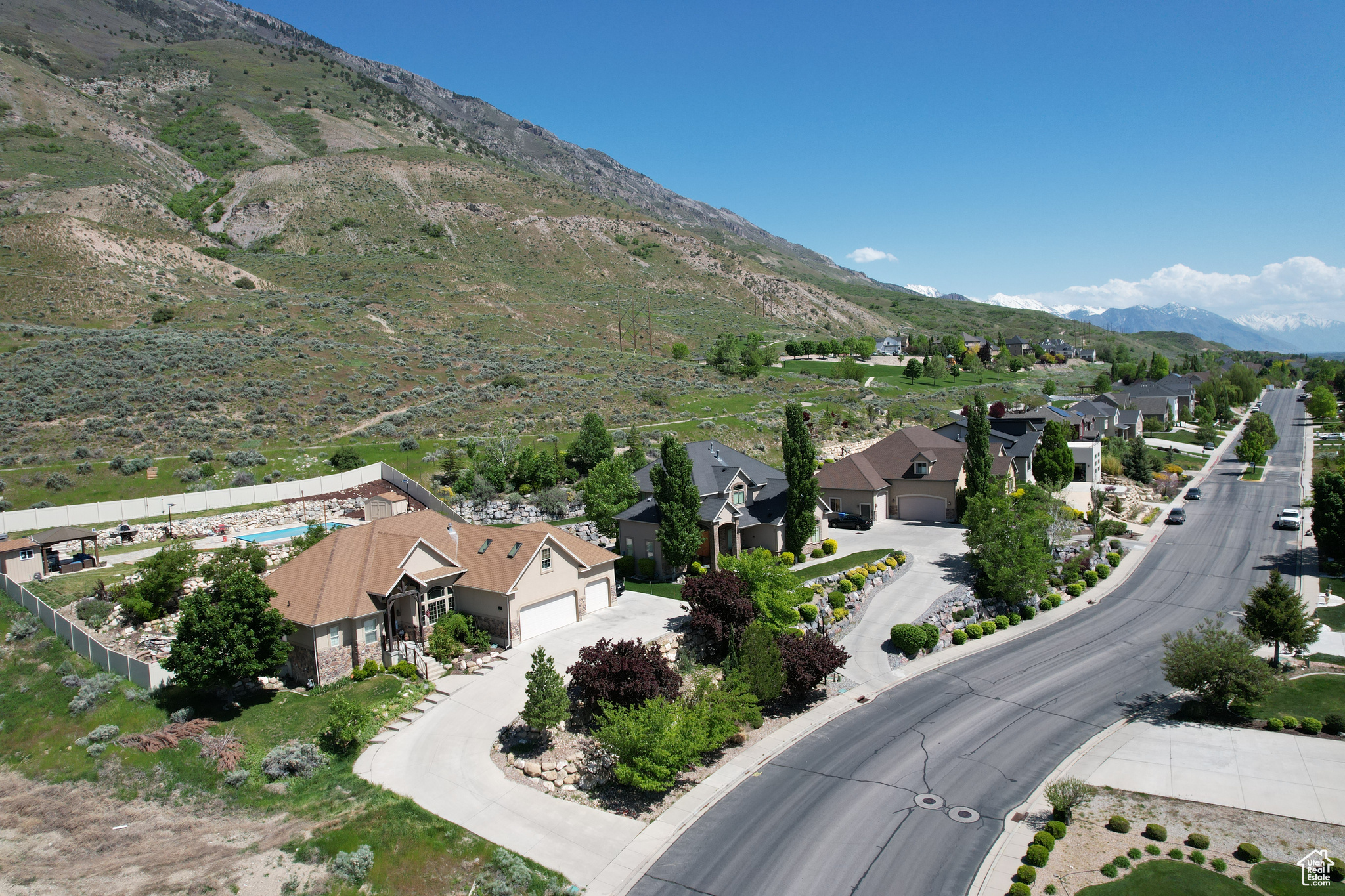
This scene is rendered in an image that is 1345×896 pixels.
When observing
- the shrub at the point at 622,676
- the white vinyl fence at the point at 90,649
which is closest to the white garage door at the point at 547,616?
the shrub at the point at 622,676

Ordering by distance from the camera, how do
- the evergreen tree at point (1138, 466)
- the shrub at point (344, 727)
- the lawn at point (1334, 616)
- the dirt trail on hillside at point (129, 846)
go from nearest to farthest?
1. the dirt trail on hillside at point (129, 846)
2. the shrub at point (344, 727)
3. the lawn at point (1334, 616)
4. the evergreen tree at point (1138, 466)

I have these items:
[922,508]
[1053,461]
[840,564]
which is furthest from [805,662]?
[1053,461]

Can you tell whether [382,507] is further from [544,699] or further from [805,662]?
[805,662]

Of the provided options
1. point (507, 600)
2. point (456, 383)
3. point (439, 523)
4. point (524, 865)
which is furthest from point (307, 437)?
point (524, 865)

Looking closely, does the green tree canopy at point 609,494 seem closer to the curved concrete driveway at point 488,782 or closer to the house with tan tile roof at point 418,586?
the house with tan tile roof at point 418,586

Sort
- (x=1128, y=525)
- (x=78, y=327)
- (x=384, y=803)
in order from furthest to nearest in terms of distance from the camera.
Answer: (x=78, y=327) < (x=1128, y=525) < (x=384, y=803)

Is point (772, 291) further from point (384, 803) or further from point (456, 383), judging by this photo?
point (384, 803)
